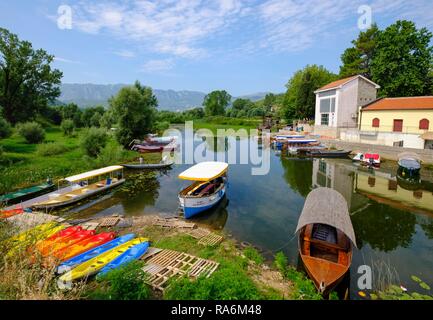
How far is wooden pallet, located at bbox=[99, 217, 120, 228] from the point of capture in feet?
45.4

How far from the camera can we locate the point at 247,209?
1688 centimetres

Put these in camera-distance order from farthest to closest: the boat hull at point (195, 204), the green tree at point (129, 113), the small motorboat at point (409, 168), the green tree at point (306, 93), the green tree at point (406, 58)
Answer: the green tree at point (306, 93) < the green tree at point (406, 58) < the green tree at point (129, 113) < the small motorboat at point (409, 168) < the boat hull at point (195, 204)

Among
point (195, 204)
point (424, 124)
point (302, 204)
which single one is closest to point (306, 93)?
point (424, 124)

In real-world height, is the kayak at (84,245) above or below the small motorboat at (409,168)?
below

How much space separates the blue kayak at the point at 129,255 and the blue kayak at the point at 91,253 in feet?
3.41

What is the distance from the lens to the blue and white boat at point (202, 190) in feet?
48.5

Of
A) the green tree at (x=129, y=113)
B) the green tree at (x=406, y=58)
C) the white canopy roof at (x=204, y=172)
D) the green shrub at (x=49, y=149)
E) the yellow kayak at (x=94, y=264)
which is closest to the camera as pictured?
the yellow kayak at (x=94, y=264)

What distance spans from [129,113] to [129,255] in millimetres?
29840

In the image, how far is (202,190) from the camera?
57.0 feet

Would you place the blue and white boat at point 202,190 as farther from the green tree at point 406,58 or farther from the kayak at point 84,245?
the green tree at point 406,58

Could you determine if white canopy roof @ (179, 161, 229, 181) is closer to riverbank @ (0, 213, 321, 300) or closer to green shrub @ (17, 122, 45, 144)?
riverbank @ (0, 213, 321, 300)

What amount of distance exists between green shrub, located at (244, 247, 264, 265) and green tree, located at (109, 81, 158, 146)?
99.4 ft

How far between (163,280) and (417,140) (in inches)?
1330

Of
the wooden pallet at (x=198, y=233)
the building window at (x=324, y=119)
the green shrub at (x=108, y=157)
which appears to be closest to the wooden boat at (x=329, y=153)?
the building window at (x=324, y=119)
